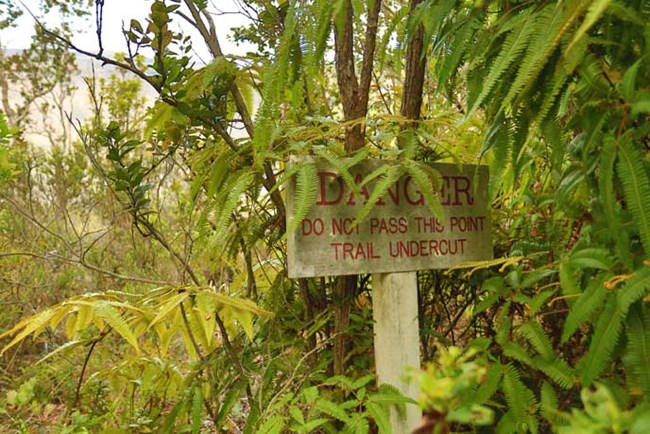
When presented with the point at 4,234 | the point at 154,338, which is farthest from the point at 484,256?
the point at 4,234

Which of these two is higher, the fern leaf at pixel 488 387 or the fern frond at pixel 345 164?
the fern frond at pixel 345 164

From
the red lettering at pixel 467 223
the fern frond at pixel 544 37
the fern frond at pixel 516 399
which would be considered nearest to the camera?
the fern frond at pixel 544 37

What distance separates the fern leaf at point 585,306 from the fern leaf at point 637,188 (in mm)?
107

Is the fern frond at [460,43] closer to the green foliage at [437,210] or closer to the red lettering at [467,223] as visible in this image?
the green foliage at [437,210]

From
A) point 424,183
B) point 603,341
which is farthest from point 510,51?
point 603,341

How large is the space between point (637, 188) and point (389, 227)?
0.58 m

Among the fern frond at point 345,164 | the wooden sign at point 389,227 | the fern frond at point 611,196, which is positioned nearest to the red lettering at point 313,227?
the wooden sign at point 389,227

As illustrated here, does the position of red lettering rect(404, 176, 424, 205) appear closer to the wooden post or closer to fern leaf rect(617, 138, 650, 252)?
the wooden post

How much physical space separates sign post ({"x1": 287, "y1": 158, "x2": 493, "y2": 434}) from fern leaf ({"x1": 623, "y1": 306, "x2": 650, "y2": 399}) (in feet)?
1.60

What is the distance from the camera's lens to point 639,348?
2.82 feet

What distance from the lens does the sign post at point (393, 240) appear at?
1.26 meters

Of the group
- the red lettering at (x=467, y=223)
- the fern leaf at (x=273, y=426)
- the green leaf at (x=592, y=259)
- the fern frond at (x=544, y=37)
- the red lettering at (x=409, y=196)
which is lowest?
the fern leaf at (x=273, y=426)

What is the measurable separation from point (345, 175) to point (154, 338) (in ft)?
4.74

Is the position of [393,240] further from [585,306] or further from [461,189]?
[585,306]
